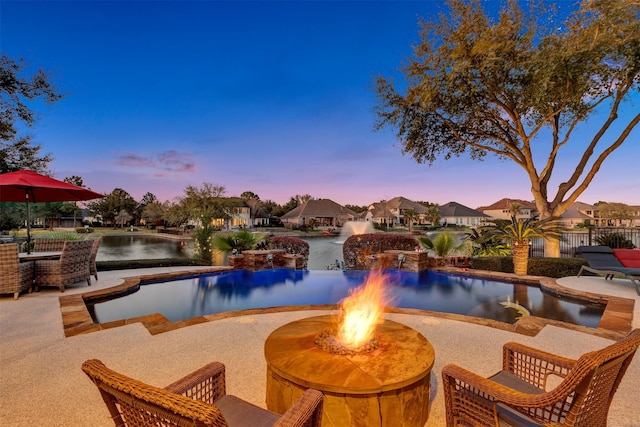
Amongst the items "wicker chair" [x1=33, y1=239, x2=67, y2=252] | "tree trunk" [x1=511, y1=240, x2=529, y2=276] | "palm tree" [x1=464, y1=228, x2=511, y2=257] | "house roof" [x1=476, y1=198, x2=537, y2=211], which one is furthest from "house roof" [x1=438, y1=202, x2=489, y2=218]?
"wicker chair" [x1=33, y1=239, x2=67, y2=252]

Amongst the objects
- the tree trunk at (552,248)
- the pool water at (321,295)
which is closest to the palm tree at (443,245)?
the pool water at (321,295)

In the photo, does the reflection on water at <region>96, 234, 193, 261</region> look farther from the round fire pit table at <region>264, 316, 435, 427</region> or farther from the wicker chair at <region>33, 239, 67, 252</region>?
the round fire pit table at <region>264, 316, 435, 427</region>

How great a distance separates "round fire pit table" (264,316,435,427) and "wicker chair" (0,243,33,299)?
20.1 ft

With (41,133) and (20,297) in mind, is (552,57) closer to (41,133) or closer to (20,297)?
(20,297)

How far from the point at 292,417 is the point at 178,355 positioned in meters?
2.77

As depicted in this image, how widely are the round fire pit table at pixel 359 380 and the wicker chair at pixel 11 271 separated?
6.12m

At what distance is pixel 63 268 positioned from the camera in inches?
249

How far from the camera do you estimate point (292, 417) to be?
1389 millimetres

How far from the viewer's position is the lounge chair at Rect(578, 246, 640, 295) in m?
6.51

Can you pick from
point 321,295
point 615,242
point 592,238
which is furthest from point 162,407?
point 592,238

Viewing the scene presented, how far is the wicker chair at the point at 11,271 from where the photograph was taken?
5719 mm

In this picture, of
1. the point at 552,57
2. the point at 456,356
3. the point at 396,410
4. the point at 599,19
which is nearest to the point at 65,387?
the point at 396,410

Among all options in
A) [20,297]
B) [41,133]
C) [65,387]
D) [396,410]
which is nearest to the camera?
[396,410]

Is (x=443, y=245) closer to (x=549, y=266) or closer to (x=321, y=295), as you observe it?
(x=549, y=266)
